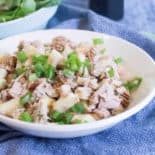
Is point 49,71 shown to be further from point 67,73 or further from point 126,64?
point 126,64

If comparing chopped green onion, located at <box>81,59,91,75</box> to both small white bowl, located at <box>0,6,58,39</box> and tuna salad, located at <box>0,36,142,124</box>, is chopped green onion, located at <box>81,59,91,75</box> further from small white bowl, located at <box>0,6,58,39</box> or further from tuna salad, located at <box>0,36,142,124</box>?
small white bowl, located at <box>0,6,58,39</box>

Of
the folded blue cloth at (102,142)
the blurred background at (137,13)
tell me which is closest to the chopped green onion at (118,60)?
the folded blue cloth at (102,142)

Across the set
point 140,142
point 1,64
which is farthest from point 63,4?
point 140,142

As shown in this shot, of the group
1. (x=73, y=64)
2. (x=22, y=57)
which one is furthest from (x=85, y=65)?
(x=22, y=57)

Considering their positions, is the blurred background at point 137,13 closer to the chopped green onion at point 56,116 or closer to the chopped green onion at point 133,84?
the chopped green onion at point 133,84

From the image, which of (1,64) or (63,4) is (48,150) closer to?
(1,64)
